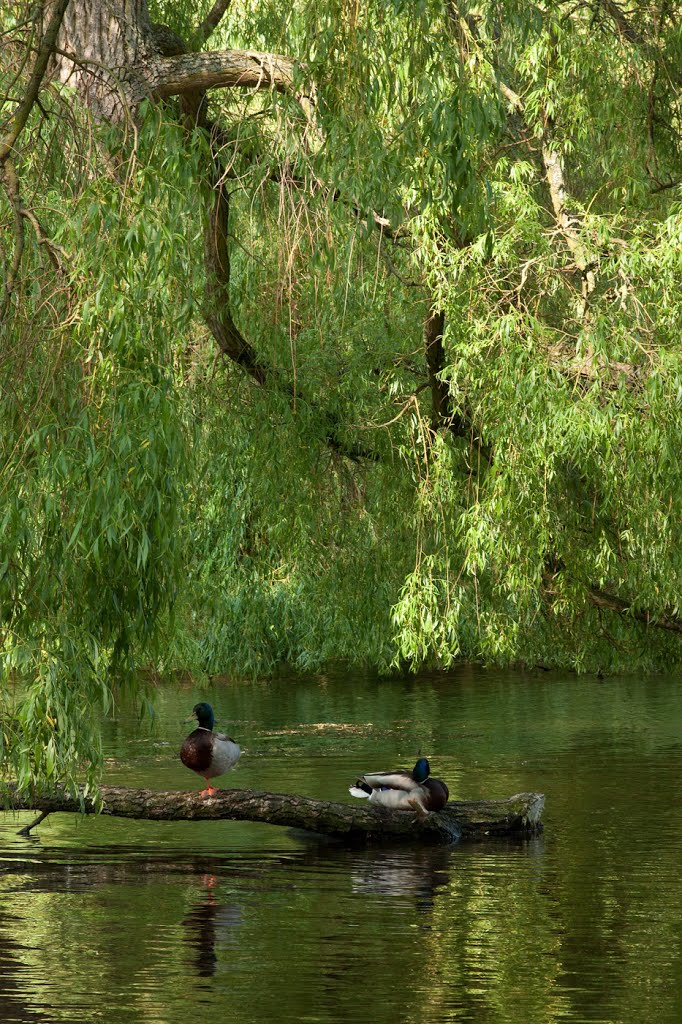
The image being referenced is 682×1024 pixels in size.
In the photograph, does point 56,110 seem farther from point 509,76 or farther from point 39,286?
point 509,76

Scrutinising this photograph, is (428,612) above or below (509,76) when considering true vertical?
below

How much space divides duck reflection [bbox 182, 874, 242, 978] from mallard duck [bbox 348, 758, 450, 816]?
2185 millimetres

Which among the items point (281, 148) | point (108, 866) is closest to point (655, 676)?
point (108, 866)

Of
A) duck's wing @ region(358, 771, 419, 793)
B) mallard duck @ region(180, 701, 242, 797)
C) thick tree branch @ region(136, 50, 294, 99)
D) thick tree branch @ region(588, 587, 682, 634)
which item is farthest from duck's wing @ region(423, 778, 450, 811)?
thick tree branch @ region(136, 50, 294, 99)

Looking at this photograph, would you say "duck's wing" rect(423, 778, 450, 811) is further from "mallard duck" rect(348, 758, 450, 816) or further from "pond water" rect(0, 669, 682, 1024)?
"pond water" rect(0, 669, 682, 1024)

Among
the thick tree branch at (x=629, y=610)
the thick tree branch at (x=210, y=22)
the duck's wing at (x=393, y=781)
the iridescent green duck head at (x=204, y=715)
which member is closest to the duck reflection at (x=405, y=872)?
the duck's wing at (x=393, y=781)

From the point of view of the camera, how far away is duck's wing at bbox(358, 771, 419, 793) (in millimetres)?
11789

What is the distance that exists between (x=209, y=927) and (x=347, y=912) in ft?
2.78

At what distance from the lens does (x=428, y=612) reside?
38.9 feet

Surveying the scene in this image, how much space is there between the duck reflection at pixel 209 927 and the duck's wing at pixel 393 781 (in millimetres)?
2339

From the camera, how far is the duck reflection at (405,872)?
984 cm

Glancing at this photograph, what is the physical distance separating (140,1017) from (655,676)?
70.8 ft

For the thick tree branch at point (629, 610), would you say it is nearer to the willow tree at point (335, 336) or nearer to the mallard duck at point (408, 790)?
the willow tree at point (335, 336)

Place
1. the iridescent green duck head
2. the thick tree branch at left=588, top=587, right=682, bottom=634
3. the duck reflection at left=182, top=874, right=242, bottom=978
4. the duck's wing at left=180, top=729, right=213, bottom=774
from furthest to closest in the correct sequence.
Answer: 1. the thick tree branch at left=588, top=587, right=682, bottom=634
2. the iridescent green duck head
3. the duck's wing at left=180, top=729, right=213, bottom=774
4. the duck reflection at left=182, top=874, right=242, bottom=978
